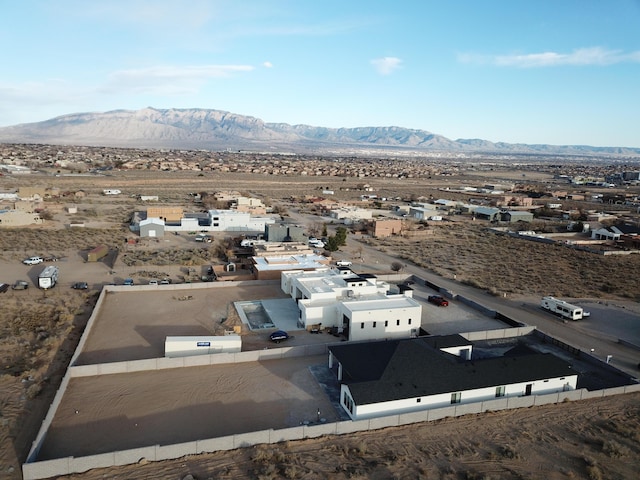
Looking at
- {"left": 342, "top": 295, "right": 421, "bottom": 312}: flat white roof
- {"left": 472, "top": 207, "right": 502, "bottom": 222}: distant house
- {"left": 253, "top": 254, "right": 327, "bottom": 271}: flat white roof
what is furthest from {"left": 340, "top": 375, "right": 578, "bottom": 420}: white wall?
{"left": 472, "top": 207, "right": 502, "bottom": 222}: distant house

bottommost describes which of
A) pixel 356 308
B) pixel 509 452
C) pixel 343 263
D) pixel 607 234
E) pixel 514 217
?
pixel 509 452

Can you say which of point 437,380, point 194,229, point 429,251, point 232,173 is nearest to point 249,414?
point 437,380

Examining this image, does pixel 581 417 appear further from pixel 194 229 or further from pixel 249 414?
pixel 194 229

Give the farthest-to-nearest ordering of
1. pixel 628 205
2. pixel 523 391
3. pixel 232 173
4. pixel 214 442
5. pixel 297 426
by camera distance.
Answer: pixel 232 173
pixel 628 205
pixel 523 391
pixel 297 426
pixel 214 442

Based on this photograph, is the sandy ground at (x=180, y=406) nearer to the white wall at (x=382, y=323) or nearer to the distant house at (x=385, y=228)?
the white wall at (x=382, y=323)

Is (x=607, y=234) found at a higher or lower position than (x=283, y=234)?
lower

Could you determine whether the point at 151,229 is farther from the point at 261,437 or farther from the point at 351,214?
the point at 261,437

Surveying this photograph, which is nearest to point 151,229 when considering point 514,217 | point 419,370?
point 419,370
